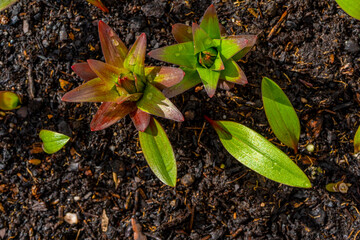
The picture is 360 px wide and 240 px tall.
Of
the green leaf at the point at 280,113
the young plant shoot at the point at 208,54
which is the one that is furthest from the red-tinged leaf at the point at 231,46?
the green leaf at the point at 280,113

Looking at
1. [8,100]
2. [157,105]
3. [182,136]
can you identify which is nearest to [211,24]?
[157,105]

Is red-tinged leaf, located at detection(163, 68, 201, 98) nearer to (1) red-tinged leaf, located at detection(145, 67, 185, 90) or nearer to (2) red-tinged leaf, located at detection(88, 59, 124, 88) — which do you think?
(1) red-tinged leaf, located at detection(145, 67, 185, 90)

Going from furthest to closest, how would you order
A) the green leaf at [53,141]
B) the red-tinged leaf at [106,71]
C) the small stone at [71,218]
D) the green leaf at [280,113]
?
the small stone at [71,218], the green leaf at [53,141], the green leaf at [280,113], the red-tinged leaf at [106,71]

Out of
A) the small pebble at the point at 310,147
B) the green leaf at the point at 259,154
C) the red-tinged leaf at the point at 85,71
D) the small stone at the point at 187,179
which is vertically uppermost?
the red-tinged leaf at the point at 85,71

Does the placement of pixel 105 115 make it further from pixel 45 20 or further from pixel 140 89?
pixel 45 20

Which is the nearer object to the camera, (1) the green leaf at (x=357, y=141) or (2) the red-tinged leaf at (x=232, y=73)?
(2) the red-tinged leaf at (x=232, y=73)

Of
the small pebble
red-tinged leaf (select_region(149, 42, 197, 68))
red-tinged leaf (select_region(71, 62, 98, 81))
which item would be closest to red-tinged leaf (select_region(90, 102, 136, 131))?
red-tinged leaf (select_region(71, 62, 98, 81))

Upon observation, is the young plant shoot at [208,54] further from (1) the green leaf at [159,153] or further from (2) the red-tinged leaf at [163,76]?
(1) the green leaf at [159,153]
